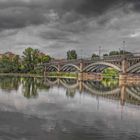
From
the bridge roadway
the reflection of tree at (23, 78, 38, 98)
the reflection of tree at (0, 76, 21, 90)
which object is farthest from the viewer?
the bridge roadway

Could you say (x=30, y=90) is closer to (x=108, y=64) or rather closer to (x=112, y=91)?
(x=112, y=91)

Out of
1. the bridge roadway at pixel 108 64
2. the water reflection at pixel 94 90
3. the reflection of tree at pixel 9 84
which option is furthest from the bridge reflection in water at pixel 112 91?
the bridge roadway at pixel 108 64

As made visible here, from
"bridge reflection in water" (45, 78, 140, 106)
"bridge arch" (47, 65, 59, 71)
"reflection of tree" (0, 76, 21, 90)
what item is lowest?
"bridge reflection in water" (45, 78, 140, 106)

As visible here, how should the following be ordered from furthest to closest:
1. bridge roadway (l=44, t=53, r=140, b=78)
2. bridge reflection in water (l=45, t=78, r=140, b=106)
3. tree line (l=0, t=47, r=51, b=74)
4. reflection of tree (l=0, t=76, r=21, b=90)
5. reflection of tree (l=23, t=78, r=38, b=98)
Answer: tree line (l=0, t=47, r=51, b=74) → bridge roadway (l=44, t=53, r=140, b=78) → reflection of tree (l=0, t=76, r=21, b=90) → reflection of tree (l=23, t=78, r=38, b=98) → bridge reflection in water (l=45, t=78, r=140, b=106)

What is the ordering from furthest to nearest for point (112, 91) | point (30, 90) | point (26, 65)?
point (26, 65) → point (112, 91) → point (30, 90)

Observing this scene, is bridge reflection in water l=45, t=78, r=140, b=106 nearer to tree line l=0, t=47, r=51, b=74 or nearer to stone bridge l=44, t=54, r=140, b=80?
stone bridge l=44, t=54, r=140, b=80

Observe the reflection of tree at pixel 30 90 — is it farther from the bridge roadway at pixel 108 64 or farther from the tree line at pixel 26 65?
the tree line at pixel 26 65

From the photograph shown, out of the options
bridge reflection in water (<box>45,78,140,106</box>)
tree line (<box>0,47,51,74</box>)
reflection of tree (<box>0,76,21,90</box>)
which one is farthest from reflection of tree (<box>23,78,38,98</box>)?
tree line (<box>0,47,51,74</box>)

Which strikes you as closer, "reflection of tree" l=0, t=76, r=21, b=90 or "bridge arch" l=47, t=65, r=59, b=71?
"reflection of tree" l=0, t=76, r=21, b=90

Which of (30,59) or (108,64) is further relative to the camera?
(30,59)

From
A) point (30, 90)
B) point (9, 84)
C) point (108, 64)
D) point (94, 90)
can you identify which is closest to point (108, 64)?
point (108, 64)

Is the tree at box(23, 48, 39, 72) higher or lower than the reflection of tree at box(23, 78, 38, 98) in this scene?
higher

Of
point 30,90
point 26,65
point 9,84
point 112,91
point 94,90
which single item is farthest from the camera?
point 26,65

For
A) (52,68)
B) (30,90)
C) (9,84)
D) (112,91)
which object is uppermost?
(52,68)
